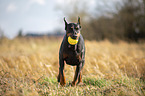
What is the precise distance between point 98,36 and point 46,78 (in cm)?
1775

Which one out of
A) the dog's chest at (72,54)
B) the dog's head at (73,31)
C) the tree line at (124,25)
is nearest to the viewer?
the dog's head at (73,31)

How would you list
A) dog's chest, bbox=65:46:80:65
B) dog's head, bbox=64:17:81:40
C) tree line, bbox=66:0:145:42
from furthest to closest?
tree line, bbox=66:0:145:42, dog's chest, bbox=65:46:80:65, dog's head, bbox=64:17:81:40

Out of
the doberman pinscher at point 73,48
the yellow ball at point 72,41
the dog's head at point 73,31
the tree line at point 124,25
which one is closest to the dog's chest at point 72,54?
the doberman pinscher at point 73,48

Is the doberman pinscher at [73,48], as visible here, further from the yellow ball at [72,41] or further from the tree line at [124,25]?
the tree line at [124,25]

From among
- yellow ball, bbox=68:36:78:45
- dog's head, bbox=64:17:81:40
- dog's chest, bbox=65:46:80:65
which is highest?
dog's head, bbox=64:17:81:40

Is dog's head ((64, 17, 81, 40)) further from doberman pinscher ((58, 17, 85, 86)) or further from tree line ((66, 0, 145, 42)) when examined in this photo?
tree line ((66, 0, 145, 42))

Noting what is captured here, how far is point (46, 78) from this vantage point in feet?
10.5

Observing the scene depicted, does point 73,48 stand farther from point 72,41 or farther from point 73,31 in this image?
point 73,31

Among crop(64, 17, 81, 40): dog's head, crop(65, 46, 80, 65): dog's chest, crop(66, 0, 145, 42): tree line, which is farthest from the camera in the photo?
crop(66, 0, 145, 42): tree line

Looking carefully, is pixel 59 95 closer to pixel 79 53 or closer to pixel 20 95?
pixel 20 95

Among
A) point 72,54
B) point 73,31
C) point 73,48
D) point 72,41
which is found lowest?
point 72,54

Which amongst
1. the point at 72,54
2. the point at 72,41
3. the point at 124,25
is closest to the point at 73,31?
the point at 72,41

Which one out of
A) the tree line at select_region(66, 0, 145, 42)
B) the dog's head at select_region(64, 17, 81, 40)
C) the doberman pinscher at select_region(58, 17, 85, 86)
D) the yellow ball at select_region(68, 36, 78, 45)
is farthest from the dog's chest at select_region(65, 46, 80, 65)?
the tree line at select_region(66, 0, 145, 42)

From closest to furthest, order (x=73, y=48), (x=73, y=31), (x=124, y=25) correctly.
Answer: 1. (x=73, y=31)
2. (x=73, y=48)
3. (x=124, y=25)
